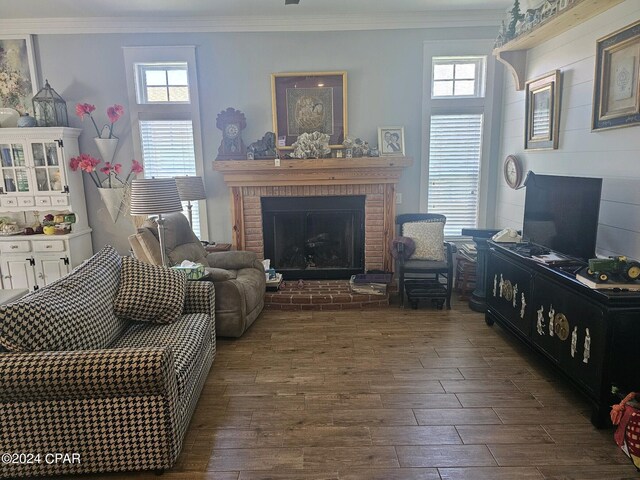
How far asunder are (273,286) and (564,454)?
3.00 meters

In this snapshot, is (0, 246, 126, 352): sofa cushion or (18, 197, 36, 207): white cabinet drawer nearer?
(0, 246, 126, 352): sofa cushion

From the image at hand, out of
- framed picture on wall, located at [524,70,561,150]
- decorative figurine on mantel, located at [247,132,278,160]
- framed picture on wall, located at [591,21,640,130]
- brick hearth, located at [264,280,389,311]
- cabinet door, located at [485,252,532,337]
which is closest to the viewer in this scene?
framed picture on wall, located at [591,21,640,130]

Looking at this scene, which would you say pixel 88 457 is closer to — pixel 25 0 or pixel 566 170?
pixel 566 170

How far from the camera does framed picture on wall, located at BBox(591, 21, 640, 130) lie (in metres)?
2.55

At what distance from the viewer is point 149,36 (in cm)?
445

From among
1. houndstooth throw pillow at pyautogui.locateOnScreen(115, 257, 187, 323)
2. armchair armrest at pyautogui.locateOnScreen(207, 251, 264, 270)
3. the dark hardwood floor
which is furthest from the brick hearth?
houndstooth throw pillow at pyautogui.locateOnScreen(115, 257, 187, 323)

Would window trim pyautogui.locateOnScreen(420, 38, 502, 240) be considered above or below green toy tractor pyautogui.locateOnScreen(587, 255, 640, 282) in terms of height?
above

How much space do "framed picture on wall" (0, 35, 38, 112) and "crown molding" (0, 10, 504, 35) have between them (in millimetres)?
116

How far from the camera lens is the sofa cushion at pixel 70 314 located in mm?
1867

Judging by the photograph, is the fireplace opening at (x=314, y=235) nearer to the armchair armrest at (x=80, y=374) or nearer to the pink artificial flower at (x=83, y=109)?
the pink artificial flower at (x=83, y=109)

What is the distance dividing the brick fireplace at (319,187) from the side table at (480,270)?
952mm

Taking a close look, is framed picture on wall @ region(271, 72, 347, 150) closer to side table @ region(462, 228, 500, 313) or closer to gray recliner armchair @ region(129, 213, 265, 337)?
gray recliner armchair @ region(129, 213, 265, 337)

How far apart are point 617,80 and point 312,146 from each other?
105 inches

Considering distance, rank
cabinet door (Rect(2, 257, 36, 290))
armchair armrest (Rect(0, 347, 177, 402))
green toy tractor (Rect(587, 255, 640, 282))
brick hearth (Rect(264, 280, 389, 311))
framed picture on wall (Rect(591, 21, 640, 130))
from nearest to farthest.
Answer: armchair armrest (Rect(0, 347, 177, 402)) → green toy tractor (Rect(587, 255, 640, 282)) → framed picture on wall (Rect(591, 21, 640, 130)) → brick hearth (Rect(264, 280, 389, 311)) → cabinet door (Rect(2, 257, 36, 290))
